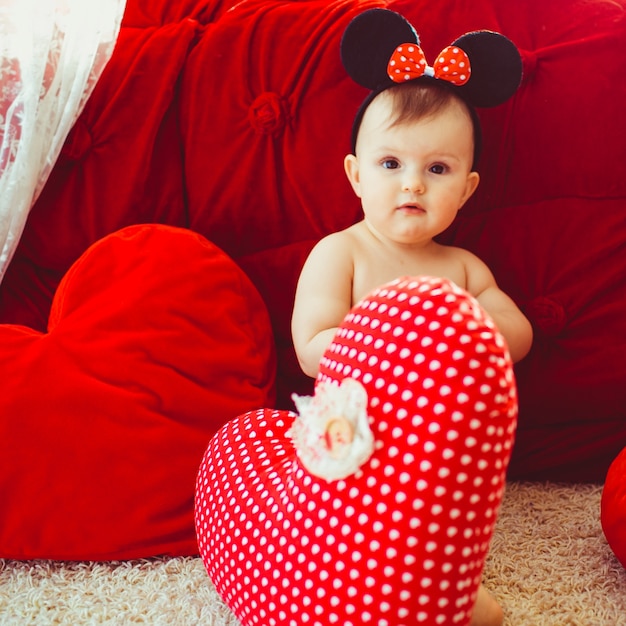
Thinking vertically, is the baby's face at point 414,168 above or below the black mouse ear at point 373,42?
below

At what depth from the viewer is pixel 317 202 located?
1125 millimetres

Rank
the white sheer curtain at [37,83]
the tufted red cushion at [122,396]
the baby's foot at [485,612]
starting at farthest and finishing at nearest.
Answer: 1. the white sheer curtain at [37,83]
2. the tufted red cushion at [122,396]
3. the baby's foot at [485,612]

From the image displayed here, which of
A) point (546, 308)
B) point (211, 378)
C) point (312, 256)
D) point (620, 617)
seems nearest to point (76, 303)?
point (211, 378)

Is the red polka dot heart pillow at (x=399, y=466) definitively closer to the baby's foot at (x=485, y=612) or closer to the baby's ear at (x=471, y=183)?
the baby's foot at (x=485, y=612)

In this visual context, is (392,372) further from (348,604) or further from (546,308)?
(546,308)

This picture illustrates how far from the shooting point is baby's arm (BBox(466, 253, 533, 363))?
0.99 metres

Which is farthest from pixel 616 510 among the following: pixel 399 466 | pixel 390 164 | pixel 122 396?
pixel 122 396

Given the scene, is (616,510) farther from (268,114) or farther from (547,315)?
(268,114)

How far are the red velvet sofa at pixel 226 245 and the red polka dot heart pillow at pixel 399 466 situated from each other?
0.34 meters

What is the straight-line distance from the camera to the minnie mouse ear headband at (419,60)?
37.4 inches

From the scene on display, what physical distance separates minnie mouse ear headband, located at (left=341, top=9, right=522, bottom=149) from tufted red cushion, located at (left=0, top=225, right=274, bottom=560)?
1.15 feet

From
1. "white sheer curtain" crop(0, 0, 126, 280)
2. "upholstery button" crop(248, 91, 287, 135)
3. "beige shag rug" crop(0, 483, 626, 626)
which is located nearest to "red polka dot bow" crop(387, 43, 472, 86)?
"upholstery button" crop(248, 91, 287, 135)

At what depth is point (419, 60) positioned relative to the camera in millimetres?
948

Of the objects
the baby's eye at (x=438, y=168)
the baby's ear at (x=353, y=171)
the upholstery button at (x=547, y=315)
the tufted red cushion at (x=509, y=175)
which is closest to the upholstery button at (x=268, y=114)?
the tufted red cushion at (x=509, y=175)
